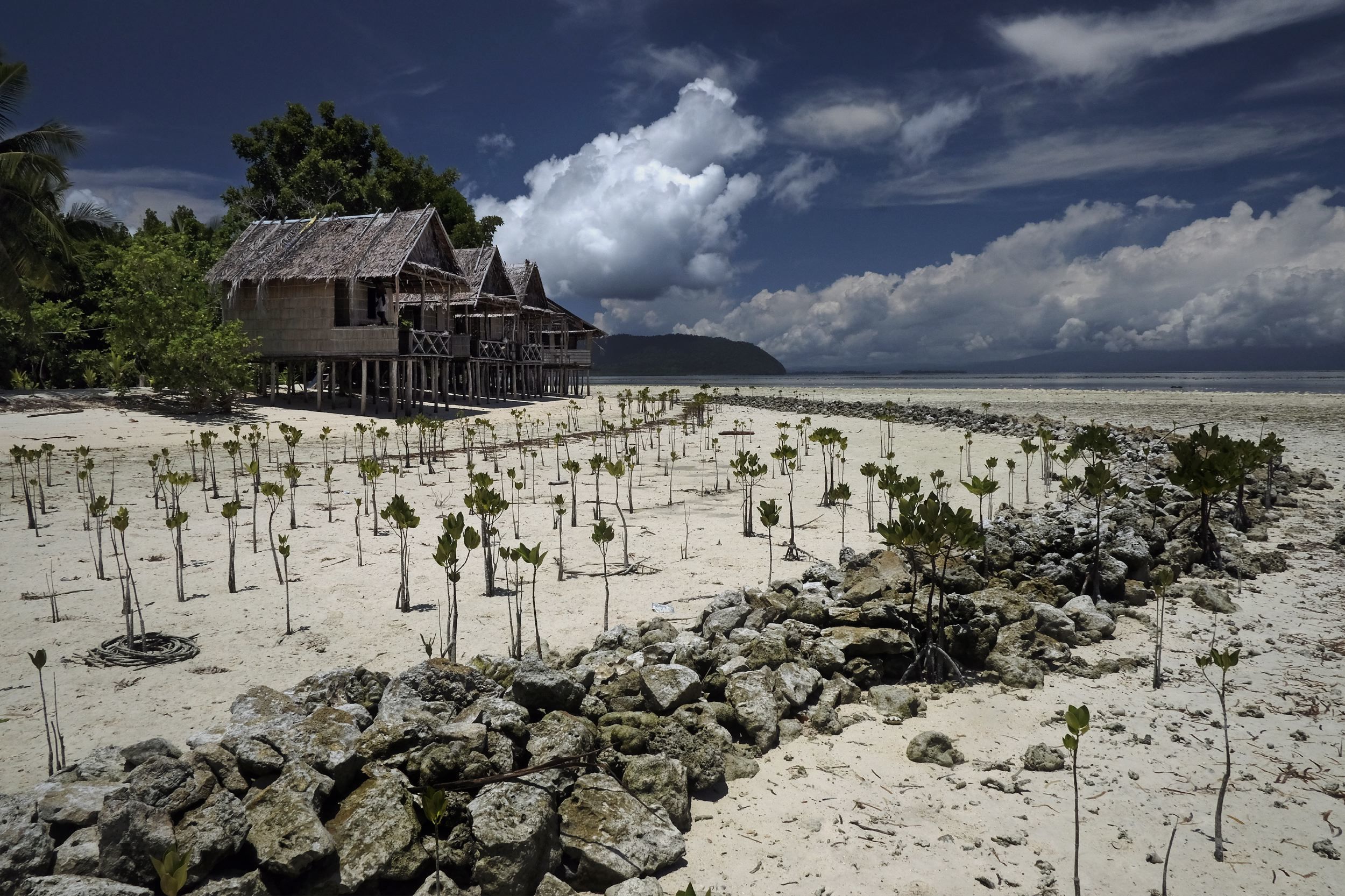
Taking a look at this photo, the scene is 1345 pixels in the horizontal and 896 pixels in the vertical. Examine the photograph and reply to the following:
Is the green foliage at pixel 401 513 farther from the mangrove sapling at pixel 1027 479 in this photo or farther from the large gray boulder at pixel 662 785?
the mangrove sapling at pixel 1027 479

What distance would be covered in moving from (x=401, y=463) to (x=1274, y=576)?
16.3 metres

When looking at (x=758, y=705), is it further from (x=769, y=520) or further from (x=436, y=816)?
(x=769, y=520)

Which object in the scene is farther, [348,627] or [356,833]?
[348,627]

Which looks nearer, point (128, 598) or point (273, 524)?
point (128, 598)

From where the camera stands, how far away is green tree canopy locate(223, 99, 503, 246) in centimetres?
4272

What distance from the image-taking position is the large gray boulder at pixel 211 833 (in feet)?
10.4

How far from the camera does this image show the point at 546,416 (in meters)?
32.4

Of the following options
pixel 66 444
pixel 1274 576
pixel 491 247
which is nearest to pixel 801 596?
pixel 1274 576

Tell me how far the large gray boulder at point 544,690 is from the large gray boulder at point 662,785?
637 mm

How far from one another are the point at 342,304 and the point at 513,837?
30.9 m

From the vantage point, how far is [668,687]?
193 inches

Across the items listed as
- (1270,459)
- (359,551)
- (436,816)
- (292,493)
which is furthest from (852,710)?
(1270,459)

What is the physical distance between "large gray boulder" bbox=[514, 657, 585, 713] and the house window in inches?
1149

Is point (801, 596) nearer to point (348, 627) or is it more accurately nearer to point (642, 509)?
point (348, 627)
